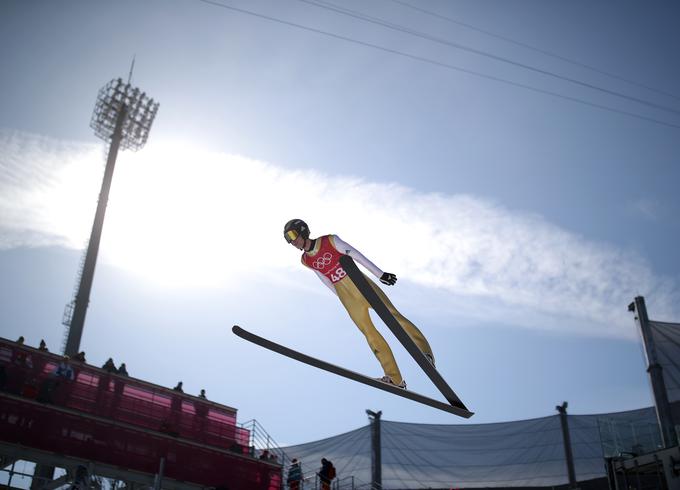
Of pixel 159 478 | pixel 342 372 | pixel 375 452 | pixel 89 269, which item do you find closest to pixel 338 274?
pixel 342 372

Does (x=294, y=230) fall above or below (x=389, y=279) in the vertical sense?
above

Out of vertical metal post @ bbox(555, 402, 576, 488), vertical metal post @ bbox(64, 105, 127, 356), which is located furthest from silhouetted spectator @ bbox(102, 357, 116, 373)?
vertical metal post @ bbox(555, 402, 576, 488)

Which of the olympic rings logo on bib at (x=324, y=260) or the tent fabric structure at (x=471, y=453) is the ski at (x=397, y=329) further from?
the tent fabric structure at (x=471, y=453)

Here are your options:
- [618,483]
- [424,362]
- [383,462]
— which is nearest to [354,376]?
[424,362]

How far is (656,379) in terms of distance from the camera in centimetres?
1698

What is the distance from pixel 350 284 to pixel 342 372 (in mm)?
1164

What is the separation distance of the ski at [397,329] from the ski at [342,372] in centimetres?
13

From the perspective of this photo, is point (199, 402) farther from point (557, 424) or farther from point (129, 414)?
point (557, 424)

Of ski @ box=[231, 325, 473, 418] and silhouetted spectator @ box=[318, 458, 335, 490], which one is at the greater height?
silhouetted spectator @ box=[318, 458, 335, 490]

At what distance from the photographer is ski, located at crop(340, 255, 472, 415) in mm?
7566

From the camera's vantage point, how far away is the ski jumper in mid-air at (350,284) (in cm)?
815

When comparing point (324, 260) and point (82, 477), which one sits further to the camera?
point (82, 477)

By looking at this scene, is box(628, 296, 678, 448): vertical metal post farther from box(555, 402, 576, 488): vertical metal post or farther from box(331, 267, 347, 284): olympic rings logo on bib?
box(331, 267, 347, 284): olympic rings logo on bib

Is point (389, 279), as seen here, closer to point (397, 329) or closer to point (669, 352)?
point (397, 329)
